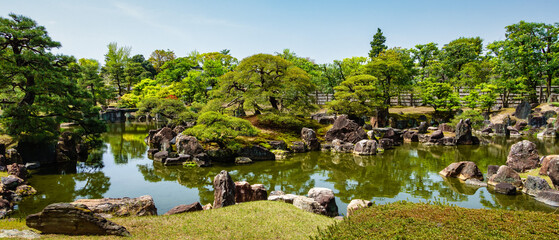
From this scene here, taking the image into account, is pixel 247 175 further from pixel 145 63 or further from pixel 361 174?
pixel 145 63

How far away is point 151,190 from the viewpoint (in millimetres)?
11898

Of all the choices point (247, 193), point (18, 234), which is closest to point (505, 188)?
point (247, 193)

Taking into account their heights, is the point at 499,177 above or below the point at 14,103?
below

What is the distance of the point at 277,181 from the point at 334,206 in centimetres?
471

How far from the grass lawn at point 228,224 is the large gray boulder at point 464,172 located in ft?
28.9

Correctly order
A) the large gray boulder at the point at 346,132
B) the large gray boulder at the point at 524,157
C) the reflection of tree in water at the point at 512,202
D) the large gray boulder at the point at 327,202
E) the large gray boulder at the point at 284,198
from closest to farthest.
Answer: the large gray boulder at the point at 327,202, the large gray boulder at the point at 284,198, the reflection of tree in water at the point at 512,202, the large gray boulder at the point at 524,157, the large gray boulder at the point at 346,132

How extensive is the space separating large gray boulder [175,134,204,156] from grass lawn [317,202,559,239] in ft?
41.8

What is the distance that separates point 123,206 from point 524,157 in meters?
16.3

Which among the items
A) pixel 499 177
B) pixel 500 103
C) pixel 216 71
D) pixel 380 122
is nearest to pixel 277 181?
pixel 499 177

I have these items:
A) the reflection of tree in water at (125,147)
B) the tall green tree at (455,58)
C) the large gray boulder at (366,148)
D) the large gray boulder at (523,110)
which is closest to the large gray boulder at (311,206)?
the large gray boulder at (366,148)

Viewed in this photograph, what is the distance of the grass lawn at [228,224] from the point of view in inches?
243

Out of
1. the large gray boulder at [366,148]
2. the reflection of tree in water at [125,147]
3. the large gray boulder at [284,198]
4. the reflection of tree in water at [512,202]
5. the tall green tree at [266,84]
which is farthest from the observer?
the tall green tree at [266,84]

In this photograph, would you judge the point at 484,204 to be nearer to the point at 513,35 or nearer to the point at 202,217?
the point at 202,217

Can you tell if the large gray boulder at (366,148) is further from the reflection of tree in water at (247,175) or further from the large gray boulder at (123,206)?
the large gray boulder at (123,206)
